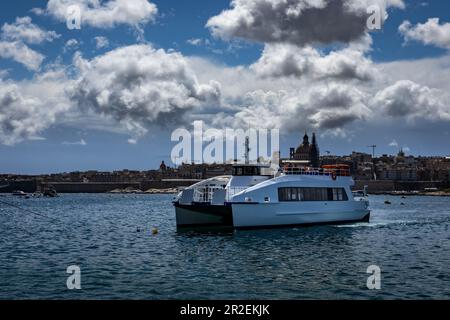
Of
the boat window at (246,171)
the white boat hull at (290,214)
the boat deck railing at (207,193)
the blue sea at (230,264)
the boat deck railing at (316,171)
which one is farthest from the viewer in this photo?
the boat deck railing at (316,171)

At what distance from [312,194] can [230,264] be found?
758 inches

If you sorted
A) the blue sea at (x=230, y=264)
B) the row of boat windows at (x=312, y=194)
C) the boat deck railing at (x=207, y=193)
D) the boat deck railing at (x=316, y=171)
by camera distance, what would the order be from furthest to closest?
the boat deck railing at (x=316, y=171) → the row of boat windows at (x=312, y=194) → the boat deck railing at (x=207, y=193) → the blue sea at (x=230, y=264)

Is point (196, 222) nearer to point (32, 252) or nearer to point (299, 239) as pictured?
point (299, 239)

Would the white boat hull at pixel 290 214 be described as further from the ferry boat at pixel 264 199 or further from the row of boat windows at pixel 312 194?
the row of boat windows at pixel 312 194

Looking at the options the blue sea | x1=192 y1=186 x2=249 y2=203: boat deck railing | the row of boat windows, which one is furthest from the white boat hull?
x1=192 y1=186 x2=249 y2=203: boat deck railing

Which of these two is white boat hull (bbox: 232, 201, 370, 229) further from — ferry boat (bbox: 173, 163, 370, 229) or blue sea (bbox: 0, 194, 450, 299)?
blue sea (bbox: 0, 194, 450, 299)

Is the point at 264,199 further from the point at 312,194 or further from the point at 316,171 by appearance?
the point at 316,171

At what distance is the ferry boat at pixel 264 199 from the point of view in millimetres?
40000

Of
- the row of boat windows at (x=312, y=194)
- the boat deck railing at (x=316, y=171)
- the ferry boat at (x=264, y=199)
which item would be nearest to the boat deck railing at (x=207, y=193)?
the ferry boat at (x=264, y=199)

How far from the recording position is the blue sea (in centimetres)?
2091

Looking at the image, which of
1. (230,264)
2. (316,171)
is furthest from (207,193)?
(230,264)

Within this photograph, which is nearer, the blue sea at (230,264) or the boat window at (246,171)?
the blue sea at (230,264)
